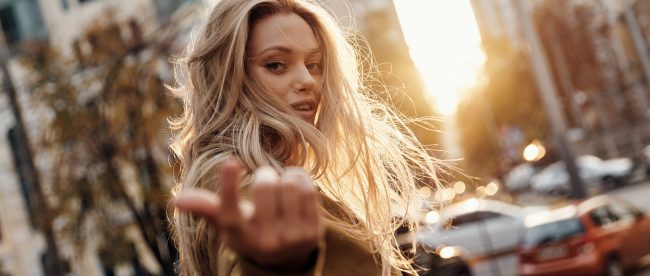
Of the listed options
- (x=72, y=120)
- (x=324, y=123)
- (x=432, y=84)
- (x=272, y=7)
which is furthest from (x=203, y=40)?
(x=432, y=84)

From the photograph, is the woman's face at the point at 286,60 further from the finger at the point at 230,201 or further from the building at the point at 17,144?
the building at the point at 17,144

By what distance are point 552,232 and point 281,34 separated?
14.4 meters

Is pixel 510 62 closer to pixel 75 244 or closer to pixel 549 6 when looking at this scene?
pixel 549 6

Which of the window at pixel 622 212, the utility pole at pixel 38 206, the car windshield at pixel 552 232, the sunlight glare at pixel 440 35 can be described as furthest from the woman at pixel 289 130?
the utility pole at pixel 38 206

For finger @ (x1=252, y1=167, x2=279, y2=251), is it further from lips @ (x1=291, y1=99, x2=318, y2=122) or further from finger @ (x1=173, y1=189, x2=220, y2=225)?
lips @ (x1=291, y1=99, x2=318, y2=122)

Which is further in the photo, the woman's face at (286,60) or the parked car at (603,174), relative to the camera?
the parked car at (603,174)

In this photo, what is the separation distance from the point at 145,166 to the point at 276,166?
16863mm

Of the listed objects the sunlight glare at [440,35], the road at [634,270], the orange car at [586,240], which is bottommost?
the orange car at [586,240]

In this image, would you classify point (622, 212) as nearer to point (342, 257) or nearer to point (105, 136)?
point (105, 136)

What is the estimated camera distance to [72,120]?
58.5 ft

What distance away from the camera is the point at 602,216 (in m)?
15.8

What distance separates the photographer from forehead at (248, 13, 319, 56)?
7.74 ft

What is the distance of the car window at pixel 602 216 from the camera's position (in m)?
15.6

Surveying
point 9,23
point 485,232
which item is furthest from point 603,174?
point 9,23
